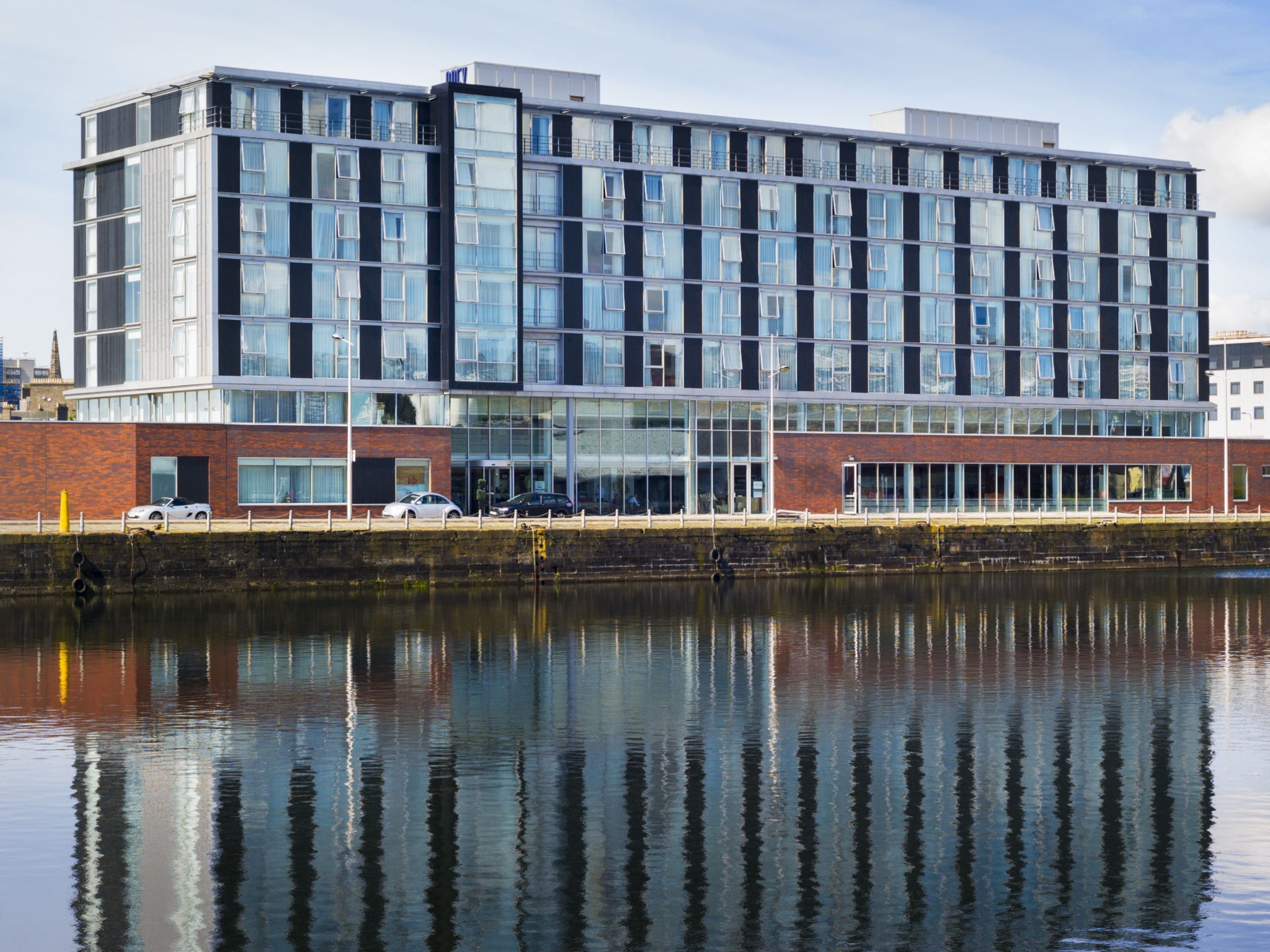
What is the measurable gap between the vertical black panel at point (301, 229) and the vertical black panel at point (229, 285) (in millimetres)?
2912

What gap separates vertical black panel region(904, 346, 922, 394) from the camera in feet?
314

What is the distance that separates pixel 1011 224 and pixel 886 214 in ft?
30.7

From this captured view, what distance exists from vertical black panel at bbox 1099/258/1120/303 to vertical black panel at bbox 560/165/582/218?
36.7 m

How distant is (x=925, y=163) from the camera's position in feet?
318

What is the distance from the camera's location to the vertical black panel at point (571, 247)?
286 feet

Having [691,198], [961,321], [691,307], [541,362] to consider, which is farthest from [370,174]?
[961,321]

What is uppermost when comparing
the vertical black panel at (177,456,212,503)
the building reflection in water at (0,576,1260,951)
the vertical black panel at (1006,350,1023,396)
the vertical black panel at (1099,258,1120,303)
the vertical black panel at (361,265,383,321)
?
the vertical black panel at (1099,258,1120,303)

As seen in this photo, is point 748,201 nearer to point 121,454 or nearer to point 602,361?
point 602,361

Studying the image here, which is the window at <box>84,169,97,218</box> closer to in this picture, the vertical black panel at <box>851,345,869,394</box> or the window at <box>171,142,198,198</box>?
the window at <box>171,142,198,198</box>

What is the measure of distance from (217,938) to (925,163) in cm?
8569

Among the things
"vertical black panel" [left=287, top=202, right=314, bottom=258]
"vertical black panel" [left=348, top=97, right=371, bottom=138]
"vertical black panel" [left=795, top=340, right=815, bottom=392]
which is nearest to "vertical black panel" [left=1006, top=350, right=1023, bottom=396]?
"vertical black panel" [left=795, top=340, right=815, bottom=392]

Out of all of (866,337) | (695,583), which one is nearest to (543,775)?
(695,583)

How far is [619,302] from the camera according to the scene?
290 ft

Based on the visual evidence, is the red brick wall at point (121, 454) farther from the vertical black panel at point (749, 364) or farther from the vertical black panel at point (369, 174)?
the vertical black panel at point (749, 364)
